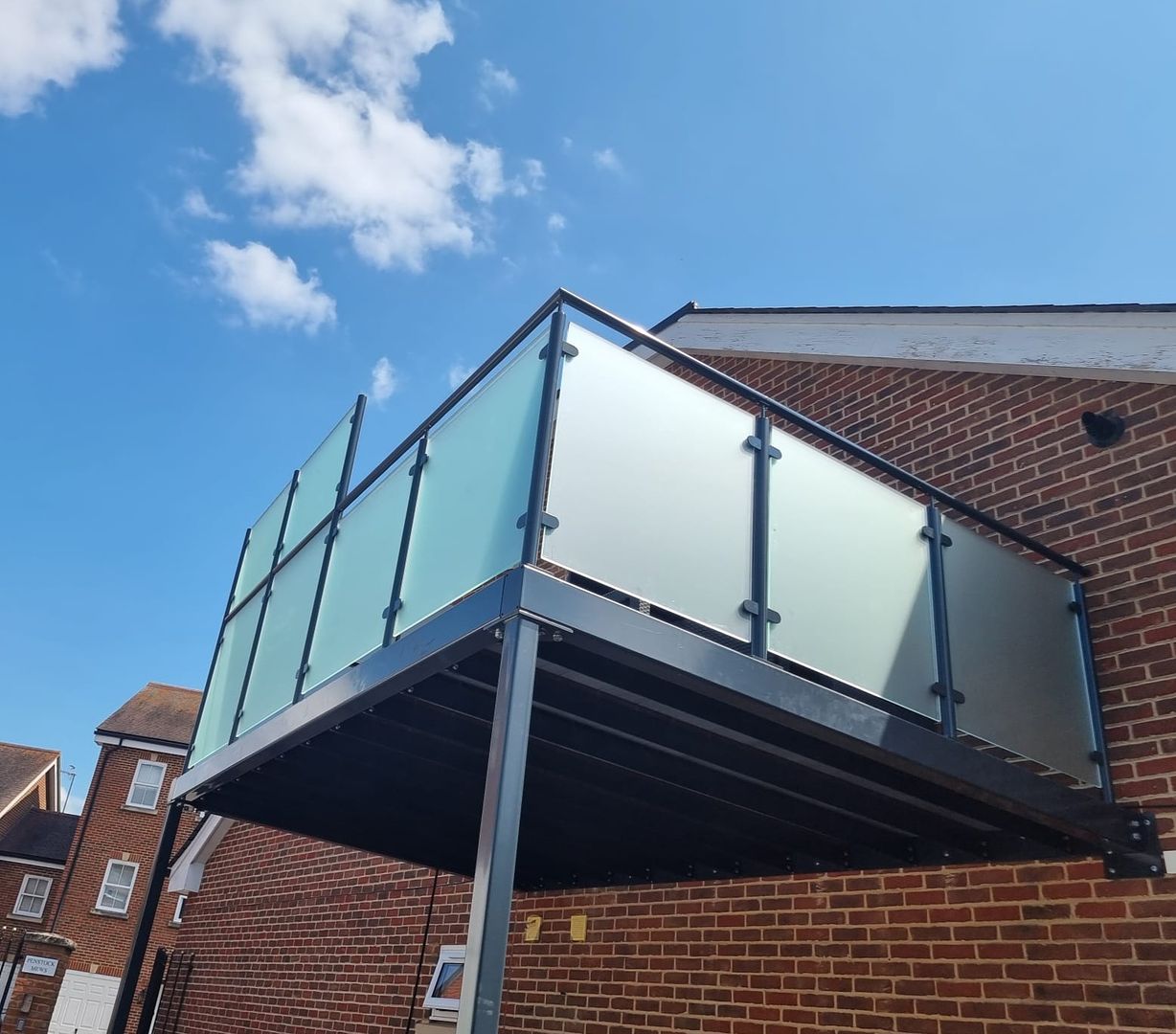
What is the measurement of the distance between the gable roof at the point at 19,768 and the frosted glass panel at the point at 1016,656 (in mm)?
31186

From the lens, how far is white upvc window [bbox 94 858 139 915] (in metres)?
24.3

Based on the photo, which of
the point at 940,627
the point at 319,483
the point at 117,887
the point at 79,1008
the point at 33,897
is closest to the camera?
the point at 940,627

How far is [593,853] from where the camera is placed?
237 inches

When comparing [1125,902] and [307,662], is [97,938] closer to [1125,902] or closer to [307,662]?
[307,662]

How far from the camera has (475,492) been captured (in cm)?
360

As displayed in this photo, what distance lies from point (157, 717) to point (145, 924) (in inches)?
940

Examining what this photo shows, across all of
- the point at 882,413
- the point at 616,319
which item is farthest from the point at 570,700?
the point at 882,413

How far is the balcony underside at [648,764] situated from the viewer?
328cm

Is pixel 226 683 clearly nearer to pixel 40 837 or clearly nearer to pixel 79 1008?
pixel 79 1008

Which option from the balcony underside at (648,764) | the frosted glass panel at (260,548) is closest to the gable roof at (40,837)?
the frosted glass panel at (260,548)

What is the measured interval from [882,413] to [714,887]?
3087 mm

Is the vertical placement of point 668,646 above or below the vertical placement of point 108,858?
below

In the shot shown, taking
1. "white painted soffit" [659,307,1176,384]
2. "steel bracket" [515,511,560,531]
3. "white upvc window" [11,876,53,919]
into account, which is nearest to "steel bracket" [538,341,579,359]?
"steel bracket" [515,511,560,531]

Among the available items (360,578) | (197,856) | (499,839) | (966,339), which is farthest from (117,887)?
(499,839)
